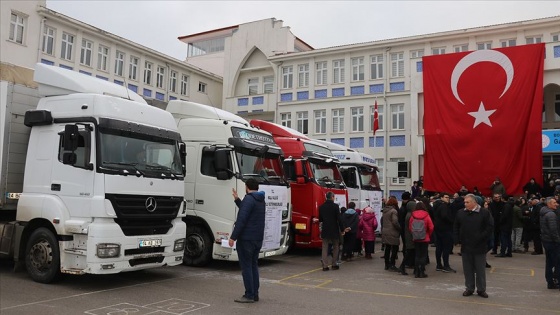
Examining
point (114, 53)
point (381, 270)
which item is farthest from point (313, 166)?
point (114, 53)

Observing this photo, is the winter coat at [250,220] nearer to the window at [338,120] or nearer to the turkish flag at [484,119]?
the turkish flag at [484,119]

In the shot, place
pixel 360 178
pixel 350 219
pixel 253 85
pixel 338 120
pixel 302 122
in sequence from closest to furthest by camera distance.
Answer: pixel 350 219 < pixel 360 178 < pixel 338 120 < pixel 302 122 < pixel 253 85

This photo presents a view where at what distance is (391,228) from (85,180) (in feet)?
23.2

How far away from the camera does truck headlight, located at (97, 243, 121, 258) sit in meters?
7.73

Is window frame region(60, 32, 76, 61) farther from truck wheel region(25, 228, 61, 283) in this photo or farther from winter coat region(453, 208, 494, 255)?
winter coat region(453, 208, 494, 255)

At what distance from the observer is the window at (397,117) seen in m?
33.4

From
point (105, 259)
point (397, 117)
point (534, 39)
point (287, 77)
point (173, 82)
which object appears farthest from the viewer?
point (173, 82)

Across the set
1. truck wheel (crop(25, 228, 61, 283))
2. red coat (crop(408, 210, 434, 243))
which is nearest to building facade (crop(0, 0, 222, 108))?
truck wheel (crop(25, 228, 61, 283))

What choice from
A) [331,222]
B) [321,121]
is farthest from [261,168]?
[321,121]

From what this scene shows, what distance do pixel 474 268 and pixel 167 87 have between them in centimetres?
3621

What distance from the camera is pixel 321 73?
37.3 m

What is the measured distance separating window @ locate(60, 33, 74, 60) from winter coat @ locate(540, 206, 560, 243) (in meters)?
31.4

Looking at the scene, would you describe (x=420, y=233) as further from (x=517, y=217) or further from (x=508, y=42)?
(x=508, y=42)

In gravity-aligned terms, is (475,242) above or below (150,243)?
above
